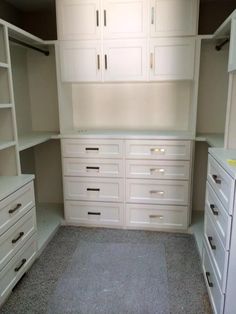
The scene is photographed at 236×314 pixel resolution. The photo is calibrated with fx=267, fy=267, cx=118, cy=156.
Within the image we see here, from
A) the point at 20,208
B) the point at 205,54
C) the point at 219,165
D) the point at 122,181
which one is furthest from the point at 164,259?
the point at 205,54

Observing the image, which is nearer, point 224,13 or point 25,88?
point 224,13

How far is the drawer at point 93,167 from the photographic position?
8.77 feet

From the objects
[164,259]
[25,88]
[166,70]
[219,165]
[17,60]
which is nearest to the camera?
[219,165]

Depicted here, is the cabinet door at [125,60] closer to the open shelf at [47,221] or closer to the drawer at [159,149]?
the drawer at [159,149]

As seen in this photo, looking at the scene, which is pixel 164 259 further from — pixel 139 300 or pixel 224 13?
pixel 224 13

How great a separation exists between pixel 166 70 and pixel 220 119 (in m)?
0.88

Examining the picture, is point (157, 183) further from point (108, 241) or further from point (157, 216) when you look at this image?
point (108, 241)

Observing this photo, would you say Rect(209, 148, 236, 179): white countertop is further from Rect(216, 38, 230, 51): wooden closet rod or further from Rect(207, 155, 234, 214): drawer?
Rect(216, 38, 230, 51): wooden closet rod

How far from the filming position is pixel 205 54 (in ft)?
9.09

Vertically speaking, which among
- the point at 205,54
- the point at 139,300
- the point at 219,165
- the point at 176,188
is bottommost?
the point at 139,300

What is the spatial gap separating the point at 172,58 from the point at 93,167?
1288 millimetres

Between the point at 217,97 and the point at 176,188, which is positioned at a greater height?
the point at 217,97

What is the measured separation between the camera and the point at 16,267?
1.89 metres

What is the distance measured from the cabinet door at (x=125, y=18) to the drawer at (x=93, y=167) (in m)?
1.19
